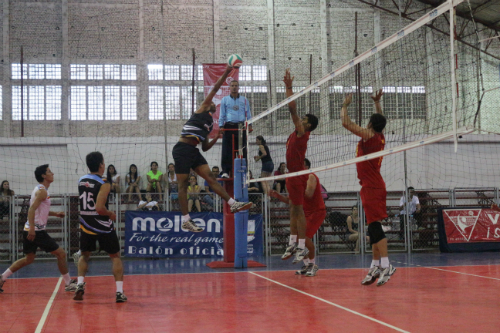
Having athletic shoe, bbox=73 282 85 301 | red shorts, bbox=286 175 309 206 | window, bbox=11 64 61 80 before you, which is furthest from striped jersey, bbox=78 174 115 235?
window, bbox=11 64 61 80

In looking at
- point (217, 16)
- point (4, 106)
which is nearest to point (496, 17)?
point (217, 16)

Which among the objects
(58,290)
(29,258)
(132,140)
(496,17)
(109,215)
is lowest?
(58,290)

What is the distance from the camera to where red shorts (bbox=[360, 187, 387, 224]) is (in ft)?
23.6

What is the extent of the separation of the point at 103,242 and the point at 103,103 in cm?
1429

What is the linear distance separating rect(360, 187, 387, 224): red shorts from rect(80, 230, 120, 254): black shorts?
11.0 feet

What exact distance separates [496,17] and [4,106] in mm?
19864

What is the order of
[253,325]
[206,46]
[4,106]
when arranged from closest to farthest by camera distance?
[253,325]
[4,106]
[206,46]

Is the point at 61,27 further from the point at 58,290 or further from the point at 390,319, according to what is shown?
the point at 390,319

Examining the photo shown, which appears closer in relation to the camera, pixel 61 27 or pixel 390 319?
pixel 390 319

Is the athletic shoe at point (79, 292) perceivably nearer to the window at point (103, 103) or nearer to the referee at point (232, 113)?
the referee at point (232, 113)

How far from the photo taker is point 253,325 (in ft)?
16.0

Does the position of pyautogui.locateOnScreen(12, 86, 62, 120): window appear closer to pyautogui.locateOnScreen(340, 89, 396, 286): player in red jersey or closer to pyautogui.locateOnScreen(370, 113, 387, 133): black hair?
pyautogui.locateOnScreen(340, 89, 396, 286): player in red jersey

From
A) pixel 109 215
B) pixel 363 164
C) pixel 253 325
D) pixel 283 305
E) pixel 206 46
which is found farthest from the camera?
pixel 206 46

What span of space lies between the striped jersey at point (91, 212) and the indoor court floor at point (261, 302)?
90 cm
